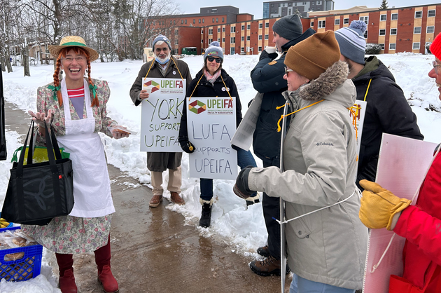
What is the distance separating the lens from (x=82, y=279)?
338 cm

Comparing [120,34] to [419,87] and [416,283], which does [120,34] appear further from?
[416,283]

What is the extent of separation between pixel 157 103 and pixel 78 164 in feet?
7.46

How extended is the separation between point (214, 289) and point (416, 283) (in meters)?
2.00

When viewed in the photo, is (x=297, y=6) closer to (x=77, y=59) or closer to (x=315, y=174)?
(x=77, y=59)

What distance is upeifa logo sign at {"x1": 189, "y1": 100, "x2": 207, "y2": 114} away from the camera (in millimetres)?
4762

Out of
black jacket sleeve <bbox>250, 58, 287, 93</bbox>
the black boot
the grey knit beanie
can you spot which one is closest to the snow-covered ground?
the black boot

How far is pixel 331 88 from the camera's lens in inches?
79.7

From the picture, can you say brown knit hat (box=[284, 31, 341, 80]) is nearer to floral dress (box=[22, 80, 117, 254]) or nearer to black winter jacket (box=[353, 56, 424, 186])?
black winter jacket (box=[353, 56, 424, 186])

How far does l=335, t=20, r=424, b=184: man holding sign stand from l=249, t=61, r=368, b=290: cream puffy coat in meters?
0.95

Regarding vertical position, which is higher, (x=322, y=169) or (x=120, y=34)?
(x=120, y=34)

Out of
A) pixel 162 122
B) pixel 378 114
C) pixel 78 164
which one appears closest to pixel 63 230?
pixel 78 164

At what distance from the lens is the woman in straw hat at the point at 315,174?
191 centimetres

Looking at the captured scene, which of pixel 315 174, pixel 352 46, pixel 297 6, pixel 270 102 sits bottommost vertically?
pixel 315 174

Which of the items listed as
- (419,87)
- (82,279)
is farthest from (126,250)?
(419,87)
